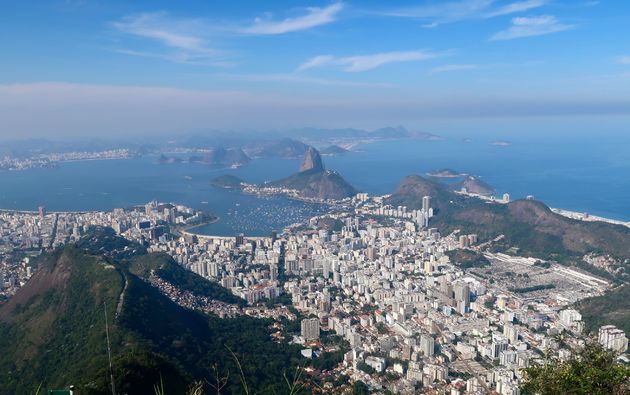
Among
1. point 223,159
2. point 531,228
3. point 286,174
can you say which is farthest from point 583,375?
point 223,159

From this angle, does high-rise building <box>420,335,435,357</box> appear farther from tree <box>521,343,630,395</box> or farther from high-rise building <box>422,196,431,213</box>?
high-rise building <box>422,196,431,213</box>

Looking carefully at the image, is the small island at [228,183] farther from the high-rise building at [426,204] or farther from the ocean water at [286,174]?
the high-rise building at [426,204]

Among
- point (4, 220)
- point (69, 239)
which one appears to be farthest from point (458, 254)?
point (4, 220)

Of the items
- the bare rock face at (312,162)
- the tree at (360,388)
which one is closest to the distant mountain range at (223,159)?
the bare rock face at (312,162)

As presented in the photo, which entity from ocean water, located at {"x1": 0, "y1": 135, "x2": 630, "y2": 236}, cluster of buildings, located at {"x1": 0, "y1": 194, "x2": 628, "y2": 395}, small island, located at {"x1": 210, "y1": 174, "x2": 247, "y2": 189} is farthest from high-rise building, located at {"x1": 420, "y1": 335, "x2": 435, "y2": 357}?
small island, located at {"x1": 210, "y1": 174, "x2": 247, "y2": 189}

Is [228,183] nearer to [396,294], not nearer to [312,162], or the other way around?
[312,162]
